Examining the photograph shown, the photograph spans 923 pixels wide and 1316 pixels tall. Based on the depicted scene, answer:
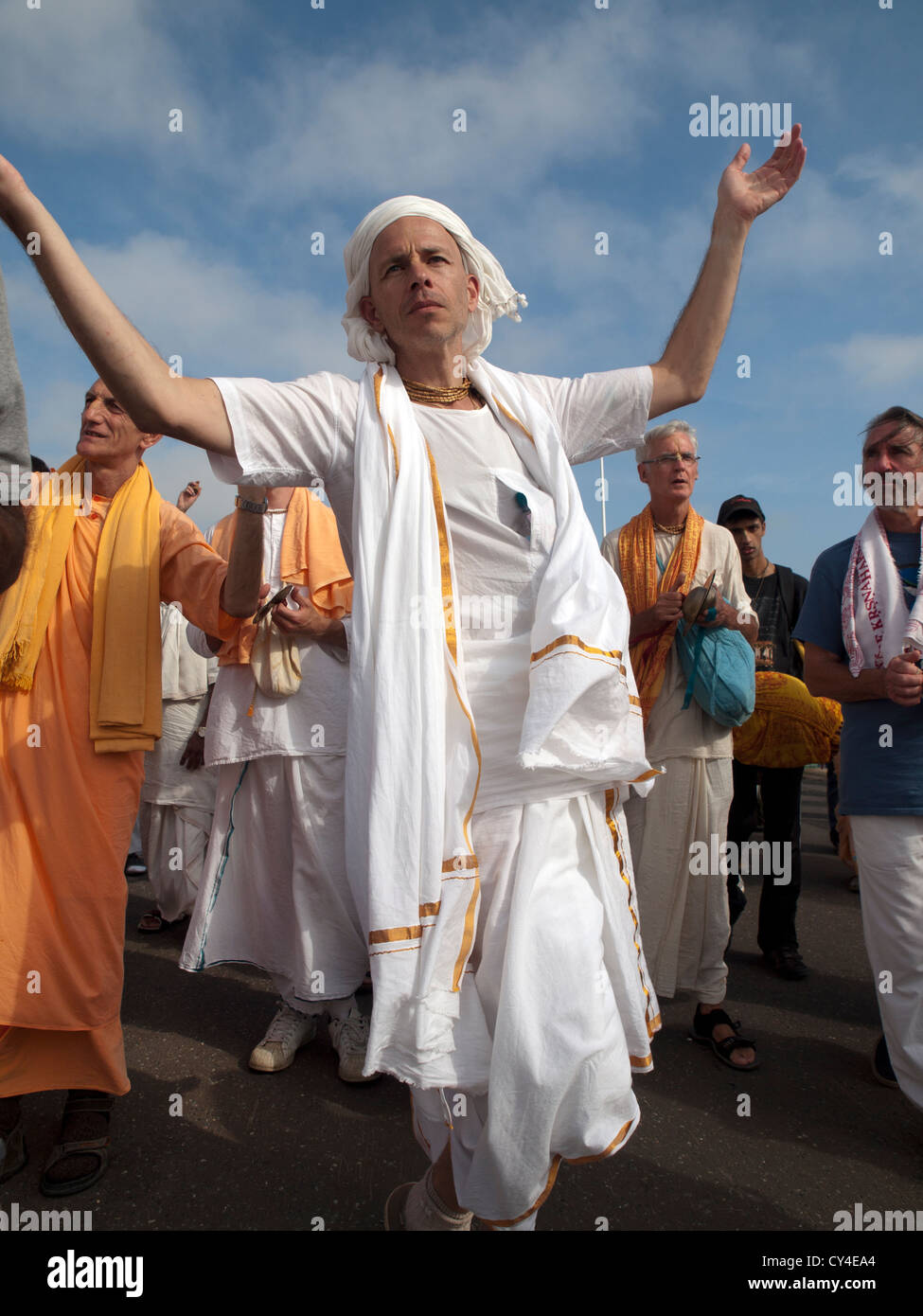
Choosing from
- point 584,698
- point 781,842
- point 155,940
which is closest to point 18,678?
point 584,698

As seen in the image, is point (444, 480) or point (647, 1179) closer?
point (444, 480)

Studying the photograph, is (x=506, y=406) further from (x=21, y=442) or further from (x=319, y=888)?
(x=319, y=888)

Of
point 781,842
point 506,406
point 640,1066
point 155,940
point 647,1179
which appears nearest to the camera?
point 640,1066

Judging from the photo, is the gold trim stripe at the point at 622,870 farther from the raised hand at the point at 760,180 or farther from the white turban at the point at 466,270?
the raised hand at the point at 760,180

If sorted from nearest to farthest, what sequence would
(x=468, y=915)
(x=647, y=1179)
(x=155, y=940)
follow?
(x=468, y=915) < (x=647, y=1179) < (x=155, y=940)

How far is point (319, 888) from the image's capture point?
136 inches

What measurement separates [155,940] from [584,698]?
4106mm

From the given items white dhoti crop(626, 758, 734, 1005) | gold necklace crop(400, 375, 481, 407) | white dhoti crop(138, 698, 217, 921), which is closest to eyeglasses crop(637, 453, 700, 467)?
white dhoti crop(626, 758, 734, 1005)

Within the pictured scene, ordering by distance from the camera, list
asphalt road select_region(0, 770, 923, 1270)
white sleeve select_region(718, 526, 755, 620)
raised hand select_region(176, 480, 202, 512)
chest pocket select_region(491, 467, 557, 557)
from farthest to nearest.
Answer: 1. raised hand select_region(176, 480, 202, 512)
2. white sleeve select_region(718, 526, 755, 620)
3. asphalt road select_region(0, 770, 923, 1270)
4. chest pocket select_region(491, 467, 557, 557)

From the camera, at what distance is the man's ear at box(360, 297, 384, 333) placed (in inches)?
82.9

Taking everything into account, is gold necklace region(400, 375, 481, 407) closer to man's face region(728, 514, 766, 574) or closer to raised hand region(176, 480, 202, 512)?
man's face region(728, 514, 766, 574)

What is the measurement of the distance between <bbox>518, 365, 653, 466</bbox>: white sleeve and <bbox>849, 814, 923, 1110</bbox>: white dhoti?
1823mm

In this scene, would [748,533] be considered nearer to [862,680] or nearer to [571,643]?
[862,680]

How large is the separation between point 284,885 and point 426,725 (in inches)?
83.8
